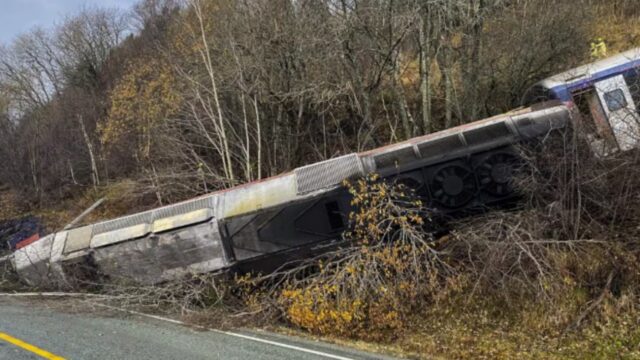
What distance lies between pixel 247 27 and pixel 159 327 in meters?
10.4

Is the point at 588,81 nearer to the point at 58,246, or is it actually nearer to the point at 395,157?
the point at 395,157

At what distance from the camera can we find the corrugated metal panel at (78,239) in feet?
36.6

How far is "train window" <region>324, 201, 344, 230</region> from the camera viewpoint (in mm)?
9620

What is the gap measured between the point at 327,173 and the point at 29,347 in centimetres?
594

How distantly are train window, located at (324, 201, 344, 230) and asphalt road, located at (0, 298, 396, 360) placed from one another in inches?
88.1

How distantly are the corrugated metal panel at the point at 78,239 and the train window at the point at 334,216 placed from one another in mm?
5527

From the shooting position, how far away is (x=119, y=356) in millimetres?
7539

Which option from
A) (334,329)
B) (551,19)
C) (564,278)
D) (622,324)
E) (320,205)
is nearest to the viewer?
(622,324)

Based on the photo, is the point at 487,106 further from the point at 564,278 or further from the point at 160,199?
the point at 160,199

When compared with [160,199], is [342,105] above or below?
above

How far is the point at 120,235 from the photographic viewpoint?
35.6 ft

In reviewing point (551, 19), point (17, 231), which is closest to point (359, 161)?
point (551, 19)

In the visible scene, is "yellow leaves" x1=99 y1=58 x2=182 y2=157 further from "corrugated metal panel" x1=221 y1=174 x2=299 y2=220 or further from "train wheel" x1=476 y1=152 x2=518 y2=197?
→ "train wheel" x1=476 y1=152 x2=518 y2=197

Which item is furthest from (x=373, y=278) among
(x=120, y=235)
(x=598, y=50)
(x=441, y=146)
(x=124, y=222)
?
(x=598, y=50)
